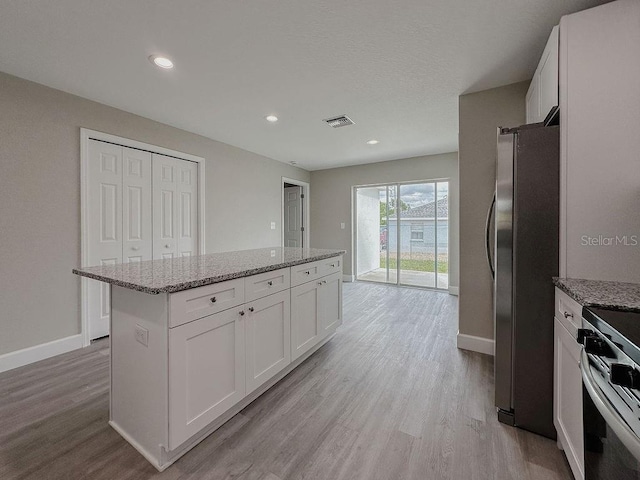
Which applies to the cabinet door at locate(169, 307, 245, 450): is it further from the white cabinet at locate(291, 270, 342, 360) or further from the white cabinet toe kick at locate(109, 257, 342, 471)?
the white cabinet at locate(291, 270, 342, 360)

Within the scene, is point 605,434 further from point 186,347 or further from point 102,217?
point 102,217

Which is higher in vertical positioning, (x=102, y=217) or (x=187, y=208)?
(x=187, y=208)

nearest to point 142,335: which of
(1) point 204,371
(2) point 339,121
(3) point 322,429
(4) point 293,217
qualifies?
(1) point 204,371

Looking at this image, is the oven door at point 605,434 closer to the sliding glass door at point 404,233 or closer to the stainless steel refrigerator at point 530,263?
the stainless steel refrigerator at point 530,263

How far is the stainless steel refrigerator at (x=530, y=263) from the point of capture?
1.51m

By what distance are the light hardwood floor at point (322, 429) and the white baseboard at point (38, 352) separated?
90 mm

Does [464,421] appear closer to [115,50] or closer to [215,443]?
[215,443]

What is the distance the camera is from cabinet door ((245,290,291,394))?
1.74 m

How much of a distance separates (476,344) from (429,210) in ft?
9.93

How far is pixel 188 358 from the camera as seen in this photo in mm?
1361

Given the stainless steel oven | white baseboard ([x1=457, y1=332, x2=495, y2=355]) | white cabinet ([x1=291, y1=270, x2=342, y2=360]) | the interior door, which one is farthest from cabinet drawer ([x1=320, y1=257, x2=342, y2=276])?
the interior door

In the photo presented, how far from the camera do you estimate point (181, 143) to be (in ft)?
12.0

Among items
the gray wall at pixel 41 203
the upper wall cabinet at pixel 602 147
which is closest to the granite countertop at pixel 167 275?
the gray wall at pixel 41 203

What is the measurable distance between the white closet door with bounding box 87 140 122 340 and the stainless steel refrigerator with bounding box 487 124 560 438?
356 centimetres
